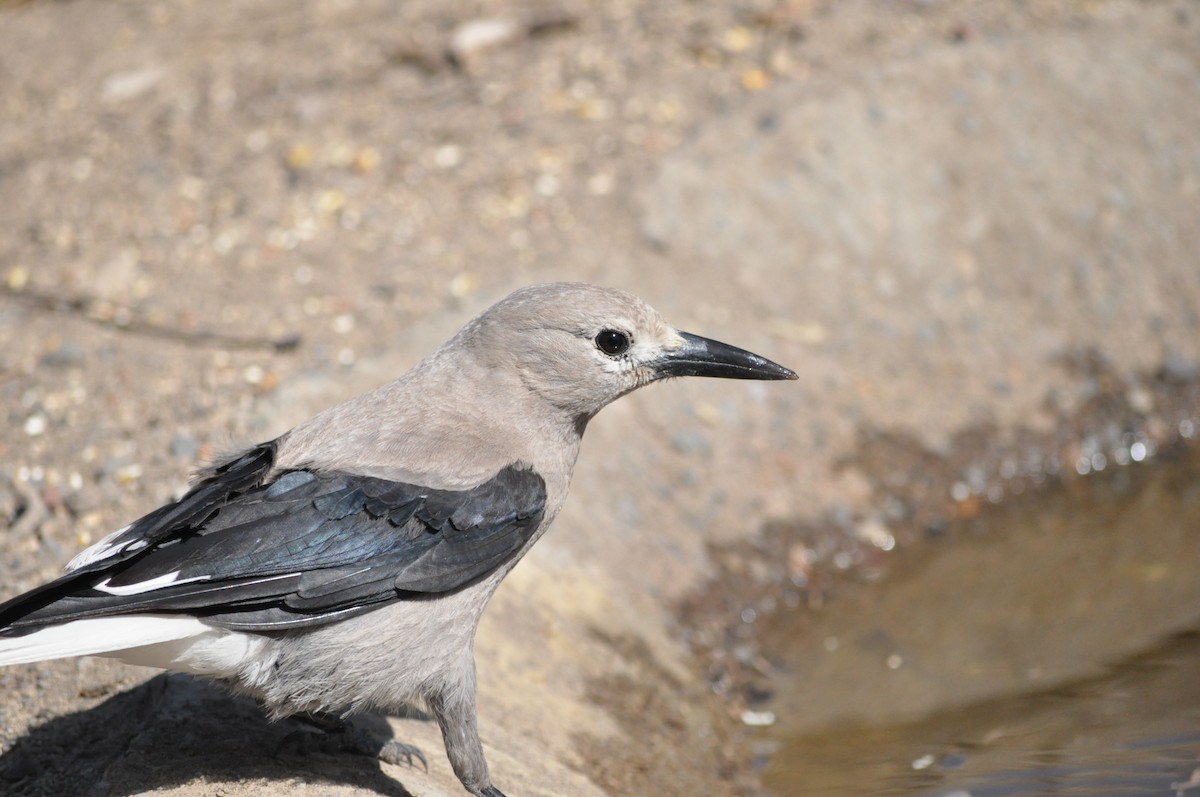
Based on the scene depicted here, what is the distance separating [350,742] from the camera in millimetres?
3848

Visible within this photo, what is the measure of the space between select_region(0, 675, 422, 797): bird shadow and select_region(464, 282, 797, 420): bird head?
1249 millimetres

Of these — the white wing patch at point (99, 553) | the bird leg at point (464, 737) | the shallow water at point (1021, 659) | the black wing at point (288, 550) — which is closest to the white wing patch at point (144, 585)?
the black wing at point (288, 550)

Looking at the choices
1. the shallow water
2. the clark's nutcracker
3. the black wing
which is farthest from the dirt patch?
the black wing

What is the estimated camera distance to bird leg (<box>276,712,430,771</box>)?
379 cm

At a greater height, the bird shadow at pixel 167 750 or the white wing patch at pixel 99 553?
the white wing patch at pixel 99 553

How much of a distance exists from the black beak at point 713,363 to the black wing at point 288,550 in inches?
27.3

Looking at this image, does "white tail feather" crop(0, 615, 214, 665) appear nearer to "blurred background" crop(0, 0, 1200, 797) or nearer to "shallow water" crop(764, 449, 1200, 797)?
"blurred background" crop(0, 0, 1200, 797)

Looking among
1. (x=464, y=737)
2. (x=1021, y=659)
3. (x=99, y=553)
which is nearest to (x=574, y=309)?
(x=464, y=737)

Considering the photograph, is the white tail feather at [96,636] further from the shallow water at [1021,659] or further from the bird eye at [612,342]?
the shallow water at [1021,659]

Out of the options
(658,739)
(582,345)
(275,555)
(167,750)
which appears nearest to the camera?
(275,555)

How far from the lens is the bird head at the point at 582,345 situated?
4.04 m

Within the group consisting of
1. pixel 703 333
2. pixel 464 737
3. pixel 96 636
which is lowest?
pixel 703 333

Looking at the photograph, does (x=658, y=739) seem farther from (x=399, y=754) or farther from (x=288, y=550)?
(x=288, y=550)

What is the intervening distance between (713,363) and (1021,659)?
6.34 ft
